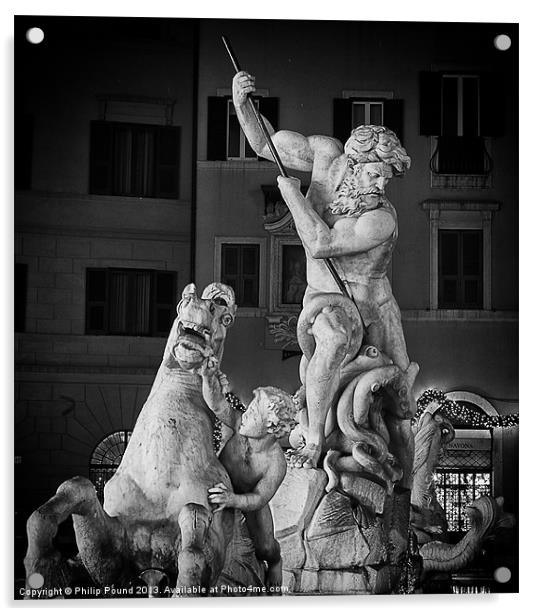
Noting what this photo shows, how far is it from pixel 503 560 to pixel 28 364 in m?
1.97

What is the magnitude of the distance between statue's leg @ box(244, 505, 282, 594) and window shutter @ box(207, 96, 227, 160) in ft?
4.61

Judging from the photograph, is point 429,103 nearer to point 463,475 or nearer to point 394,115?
point 394,115

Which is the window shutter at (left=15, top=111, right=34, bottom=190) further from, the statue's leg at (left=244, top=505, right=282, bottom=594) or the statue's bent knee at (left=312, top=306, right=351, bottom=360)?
the statue's leg at (left=244, top=505, right=282, bottom=594)

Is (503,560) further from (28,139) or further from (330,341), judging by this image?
(28,139)

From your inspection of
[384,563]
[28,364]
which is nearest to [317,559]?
[384,563]

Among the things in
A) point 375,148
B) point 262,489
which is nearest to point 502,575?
point 262,489

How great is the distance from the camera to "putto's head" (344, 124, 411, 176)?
22.7 ft

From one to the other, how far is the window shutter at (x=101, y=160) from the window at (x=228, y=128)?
39 cm

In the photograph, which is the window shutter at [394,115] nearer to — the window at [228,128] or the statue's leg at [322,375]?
the window at [228,128]

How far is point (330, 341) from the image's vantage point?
22.4 ft

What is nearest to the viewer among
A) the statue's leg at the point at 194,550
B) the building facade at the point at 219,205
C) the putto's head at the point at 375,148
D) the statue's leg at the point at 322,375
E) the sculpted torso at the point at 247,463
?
the statue's leg at the point at 194,550

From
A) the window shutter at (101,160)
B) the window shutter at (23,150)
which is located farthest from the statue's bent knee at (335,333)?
the window shutter at (23,150)

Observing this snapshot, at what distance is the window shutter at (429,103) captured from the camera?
727 cm

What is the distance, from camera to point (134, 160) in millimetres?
7156
